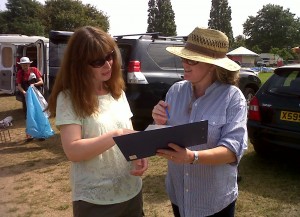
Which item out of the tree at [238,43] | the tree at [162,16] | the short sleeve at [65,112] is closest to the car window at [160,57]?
the short sleeve at [65,112]

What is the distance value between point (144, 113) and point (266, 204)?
313 centimetres

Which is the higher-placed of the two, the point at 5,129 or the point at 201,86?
the point at 201,86

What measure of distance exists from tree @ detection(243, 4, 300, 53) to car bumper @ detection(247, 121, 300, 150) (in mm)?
78477

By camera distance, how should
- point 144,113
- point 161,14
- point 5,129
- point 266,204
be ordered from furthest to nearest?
point 161,14 < point 5,129 < point 144,113 < point 266,204

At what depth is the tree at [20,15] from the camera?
151 feet

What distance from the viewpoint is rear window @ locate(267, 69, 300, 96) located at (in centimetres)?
452

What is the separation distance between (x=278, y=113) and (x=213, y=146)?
3006mm

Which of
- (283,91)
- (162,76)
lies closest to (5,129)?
(162,76)

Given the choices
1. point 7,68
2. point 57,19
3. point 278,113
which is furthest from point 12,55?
point 57,19

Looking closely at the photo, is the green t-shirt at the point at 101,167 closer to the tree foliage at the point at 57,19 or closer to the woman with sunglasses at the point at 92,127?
the woman with sunglasses at the point at 92,127

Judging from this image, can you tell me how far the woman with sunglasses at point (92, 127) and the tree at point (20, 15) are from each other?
4491cm

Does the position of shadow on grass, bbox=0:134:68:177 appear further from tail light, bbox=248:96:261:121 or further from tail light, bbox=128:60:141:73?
tail light, bbox=248:96:261:121

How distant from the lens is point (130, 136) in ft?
4.71

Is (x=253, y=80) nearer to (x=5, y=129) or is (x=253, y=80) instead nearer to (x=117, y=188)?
(x=5, y=129)
